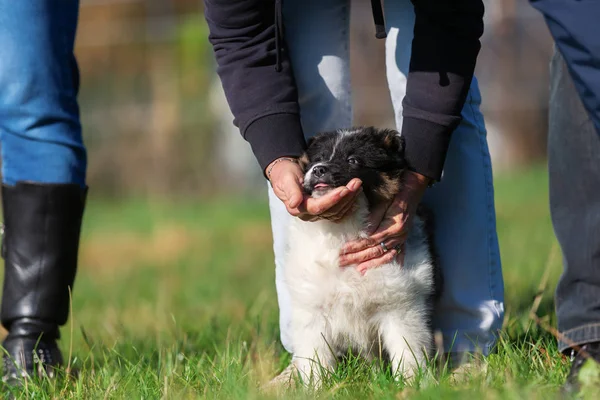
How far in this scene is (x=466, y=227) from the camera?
11.6ft

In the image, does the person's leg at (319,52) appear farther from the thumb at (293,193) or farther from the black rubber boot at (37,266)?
the black rubber boot at (37,266)

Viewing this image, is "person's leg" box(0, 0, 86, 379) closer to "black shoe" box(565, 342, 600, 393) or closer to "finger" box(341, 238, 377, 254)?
"finger" box(341, 238, 377, 254)

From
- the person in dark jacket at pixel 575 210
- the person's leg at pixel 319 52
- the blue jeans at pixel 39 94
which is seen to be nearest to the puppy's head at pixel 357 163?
the person's leg at pixel 319 52

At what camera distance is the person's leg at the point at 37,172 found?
3.43 metres

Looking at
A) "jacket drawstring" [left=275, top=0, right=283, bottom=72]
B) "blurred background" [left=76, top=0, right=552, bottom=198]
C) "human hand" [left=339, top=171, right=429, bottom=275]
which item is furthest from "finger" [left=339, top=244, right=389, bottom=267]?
"blurred background" [left=76, top=0, right=552, bottom=198]

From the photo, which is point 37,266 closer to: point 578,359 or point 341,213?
point 341,213

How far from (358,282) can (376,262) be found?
0.10m

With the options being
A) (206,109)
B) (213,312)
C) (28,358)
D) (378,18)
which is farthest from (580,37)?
(206,109)

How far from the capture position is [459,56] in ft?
10.2

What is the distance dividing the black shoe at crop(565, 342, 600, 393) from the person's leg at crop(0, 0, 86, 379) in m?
2.01

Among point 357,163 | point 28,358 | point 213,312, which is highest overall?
point 357,163

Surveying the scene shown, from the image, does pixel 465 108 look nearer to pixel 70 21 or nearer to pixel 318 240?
pixel 318 240

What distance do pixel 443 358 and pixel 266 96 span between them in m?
1.26

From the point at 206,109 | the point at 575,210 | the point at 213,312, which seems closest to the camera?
the point at 575,210
